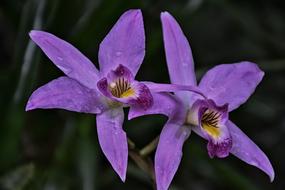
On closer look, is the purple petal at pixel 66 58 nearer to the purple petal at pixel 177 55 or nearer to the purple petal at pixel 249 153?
the purple petal at pixel 177 55

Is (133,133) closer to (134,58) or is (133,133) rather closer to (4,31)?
(4,31)

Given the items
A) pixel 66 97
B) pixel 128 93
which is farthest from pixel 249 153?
pixel 66 97

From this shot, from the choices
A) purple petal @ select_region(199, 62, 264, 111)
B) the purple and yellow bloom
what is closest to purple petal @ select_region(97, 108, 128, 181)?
the purple and yellow bloom

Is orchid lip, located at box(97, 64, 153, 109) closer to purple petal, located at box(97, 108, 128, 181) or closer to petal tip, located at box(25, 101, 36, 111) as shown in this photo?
purple petal, located at box(97, 108, 128, 181)

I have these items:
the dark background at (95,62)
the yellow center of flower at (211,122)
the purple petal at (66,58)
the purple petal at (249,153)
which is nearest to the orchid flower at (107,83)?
the purple petal at (66,58)

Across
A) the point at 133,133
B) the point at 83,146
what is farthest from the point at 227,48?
the point at 83,146

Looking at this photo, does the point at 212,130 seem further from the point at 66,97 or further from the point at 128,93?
the point at 66,97
